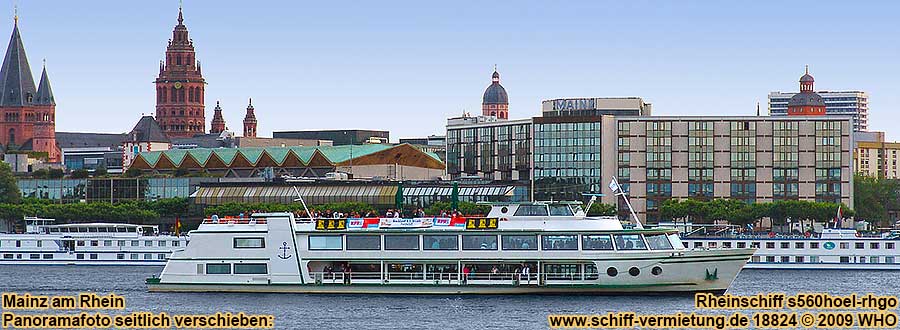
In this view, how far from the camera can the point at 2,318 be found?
7988 centimetres

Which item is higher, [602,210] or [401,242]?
[602,210]

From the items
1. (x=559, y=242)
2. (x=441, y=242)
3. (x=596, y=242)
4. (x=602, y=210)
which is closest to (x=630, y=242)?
(x=596, y=242)

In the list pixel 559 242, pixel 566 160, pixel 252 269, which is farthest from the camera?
pixel 566 160

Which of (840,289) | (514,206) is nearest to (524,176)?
(840,289)

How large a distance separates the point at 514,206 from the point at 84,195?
392ft

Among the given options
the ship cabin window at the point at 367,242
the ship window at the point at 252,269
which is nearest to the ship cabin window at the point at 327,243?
the ship cabin window at the point at 367,242

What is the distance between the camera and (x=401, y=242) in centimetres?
8688

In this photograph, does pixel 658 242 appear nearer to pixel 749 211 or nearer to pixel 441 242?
pixel 441 242

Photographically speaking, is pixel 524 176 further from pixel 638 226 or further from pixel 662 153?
pixel 638 226

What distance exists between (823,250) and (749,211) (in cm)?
3957

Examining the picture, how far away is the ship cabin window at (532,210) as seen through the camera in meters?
86.3

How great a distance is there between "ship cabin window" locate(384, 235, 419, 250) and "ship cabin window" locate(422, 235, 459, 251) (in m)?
0.51

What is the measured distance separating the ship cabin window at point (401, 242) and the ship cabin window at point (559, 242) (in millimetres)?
Answer: 6299

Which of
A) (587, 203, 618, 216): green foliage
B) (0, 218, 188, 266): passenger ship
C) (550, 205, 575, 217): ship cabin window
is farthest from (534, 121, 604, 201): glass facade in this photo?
(550, 205, 575, 217): ship cabin window
